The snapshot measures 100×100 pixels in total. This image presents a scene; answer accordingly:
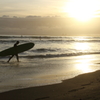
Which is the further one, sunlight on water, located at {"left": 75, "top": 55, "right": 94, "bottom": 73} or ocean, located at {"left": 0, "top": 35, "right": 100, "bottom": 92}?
sunlight on water, located at {"left": 75, "top": 55, "right": 94, "bottom": 73}

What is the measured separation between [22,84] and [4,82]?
2.57 feet

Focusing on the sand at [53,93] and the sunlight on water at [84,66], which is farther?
the sunlight on water at [84,66]

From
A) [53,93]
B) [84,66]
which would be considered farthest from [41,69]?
[53,93]

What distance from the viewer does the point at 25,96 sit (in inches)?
198

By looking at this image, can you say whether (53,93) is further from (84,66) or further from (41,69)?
(84,66)

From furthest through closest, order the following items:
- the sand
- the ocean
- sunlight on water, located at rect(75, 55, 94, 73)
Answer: sunlight on water, located at rect(75, 55, 94, 73)
the ocean
the sand

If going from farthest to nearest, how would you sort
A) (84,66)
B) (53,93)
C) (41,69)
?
(84,66)
(41,69)
(53,93)

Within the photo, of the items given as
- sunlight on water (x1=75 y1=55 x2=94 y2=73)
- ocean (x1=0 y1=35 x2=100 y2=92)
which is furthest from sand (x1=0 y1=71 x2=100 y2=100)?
sunlight on water (x1=75 y1=55 x2=94 y2=73)

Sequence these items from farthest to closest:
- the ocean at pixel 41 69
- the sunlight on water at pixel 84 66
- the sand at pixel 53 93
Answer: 1. the sunlight on water at pixel 84 66
2. the ocean at pixel 41 69
3. the sand at pixel 53 93

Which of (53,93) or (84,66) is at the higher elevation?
(53,93)

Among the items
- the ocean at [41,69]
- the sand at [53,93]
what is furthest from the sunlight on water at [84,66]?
the sand at [53,93]

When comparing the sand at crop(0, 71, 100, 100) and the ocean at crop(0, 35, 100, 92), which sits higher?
the sand at crop(0, 71, 100, 100)

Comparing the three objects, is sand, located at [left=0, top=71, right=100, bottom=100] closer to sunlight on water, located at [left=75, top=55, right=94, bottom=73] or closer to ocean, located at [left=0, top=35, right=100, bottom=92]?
ocean, located at [left=0, top=35, right=100, bottom=92]

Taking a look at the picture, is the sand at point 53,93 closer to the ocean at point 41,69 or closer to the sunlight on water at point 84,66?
the ocean at point 41,69
